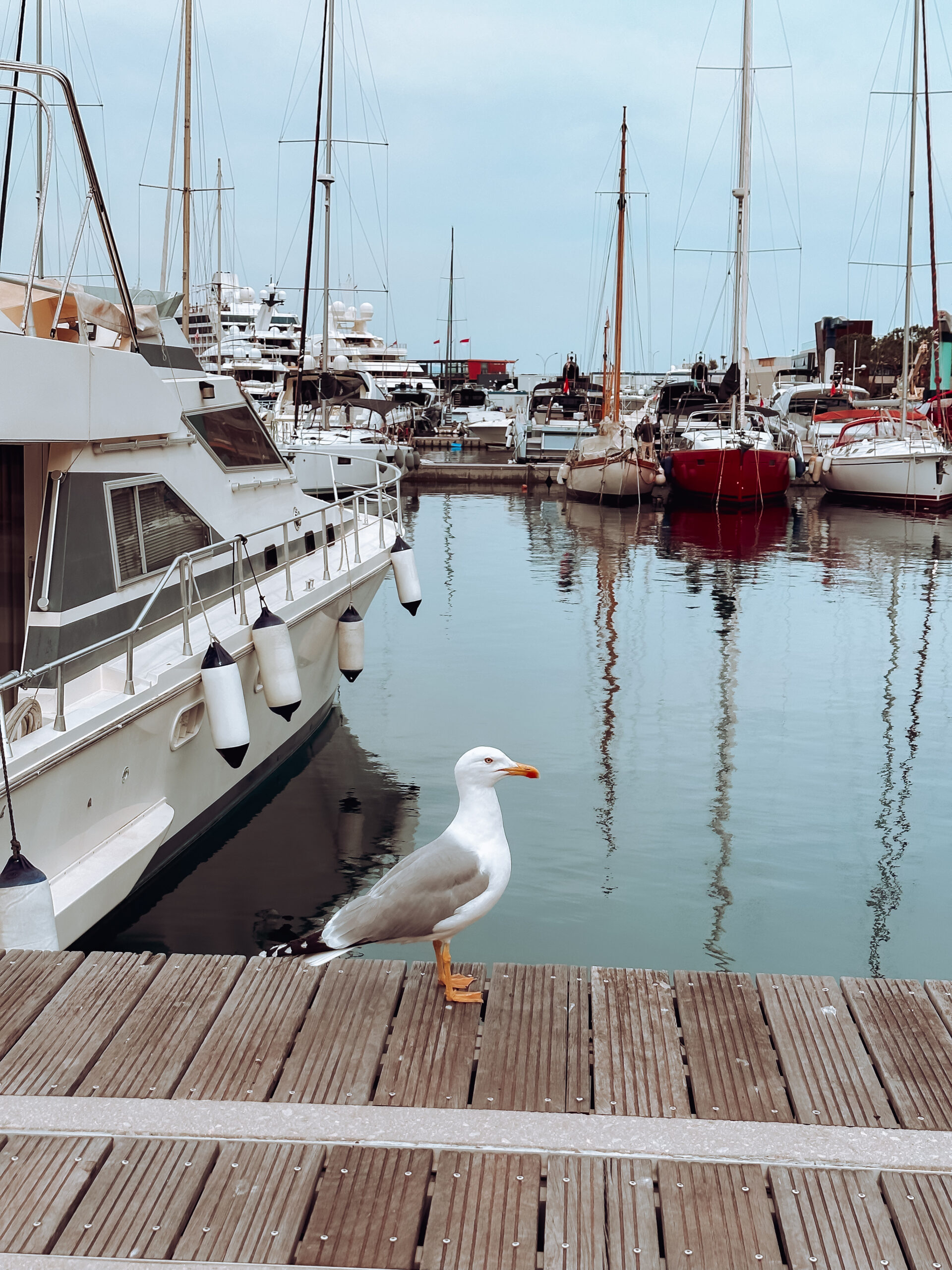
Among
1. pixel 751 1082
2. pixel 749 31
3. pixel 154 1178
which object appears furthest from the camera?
pixel 749 31

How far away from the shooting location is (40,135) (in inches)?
289

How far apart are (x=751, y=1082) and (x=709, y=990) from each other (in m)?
0.55

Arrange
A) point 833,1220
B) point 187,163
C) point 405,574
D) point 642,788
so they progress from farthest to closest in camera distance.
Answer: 1. point 187,163
2. point 405,574
3. point 642,788
4. point 833,1220

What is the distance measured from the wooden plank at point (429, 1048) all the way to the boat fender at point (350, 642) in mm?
5988

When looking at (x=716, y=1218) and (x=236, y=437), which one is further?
(x=236, y=437)

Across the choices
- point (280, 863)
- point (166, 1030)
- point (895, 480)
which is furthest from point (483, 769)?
point (895, 480)

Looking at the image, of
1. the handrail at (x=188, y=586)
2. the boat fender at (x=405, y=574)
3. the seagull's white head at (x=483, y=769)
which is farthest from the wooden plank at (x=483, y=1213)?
the boat fender at (x=405, y=574)

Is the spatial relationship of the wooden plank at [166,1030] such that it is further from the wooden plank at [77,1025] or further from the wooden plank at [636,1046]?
the wooden plank at [636,1046]

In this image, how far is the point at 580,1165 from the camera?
310cm

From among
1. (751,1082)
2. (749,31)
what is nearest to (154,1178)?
(751,1082)

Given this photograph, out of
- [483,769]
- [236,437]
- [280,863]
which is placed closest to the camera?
A: [483,769]

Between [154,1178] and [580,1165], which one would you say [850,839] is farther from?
[154,1178]

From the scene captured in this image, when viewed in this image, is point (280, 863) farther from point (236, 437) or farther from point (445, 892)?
point (445, 892)

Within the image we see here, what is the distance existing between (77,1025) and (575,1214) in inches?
69.3
